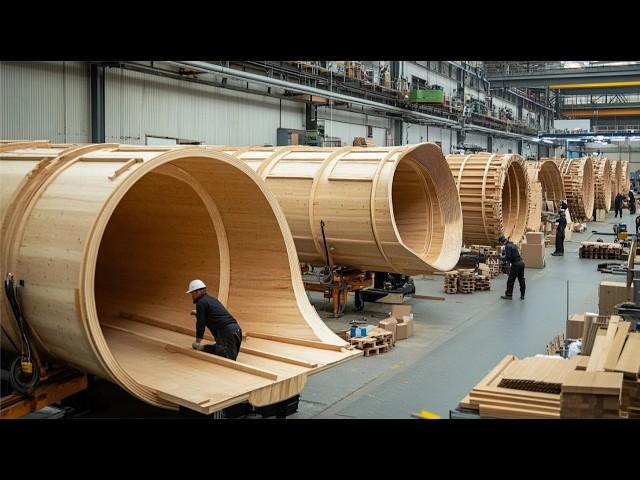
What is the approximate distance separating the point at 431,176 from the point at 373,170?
278cm

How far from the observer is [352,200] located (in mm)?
12328

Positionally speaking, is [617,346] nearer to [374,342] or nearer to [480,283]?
[374,342]

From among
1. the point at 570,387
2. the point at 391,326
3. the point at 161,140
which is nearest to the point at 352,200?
the point at 391,326

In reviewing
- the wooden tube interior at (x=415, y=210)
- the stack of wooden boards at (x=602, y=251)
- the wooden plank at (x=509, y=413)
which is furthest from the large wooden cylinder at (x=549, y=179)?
the wooden plank at (x=509, y=413)

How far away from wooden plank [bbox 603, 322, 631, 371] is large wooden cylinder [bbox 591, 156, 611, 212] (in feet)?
92.6

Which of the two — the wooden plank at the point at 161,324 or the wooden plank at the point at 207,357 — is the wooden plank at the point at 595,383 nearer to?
the wooden plank at the point at 207,357

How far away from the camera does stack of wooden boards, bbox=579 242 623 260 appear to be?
21547 millimetres

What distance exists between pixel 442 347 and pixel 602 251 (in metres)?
12.7

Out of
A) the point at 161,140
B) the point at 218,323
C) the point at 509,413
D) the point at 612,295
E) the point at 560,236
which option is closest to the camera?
the point at 509,413

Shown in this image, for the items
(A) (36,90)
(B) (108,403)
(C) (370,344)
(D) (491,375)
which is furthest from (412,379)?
(A) (36,90)

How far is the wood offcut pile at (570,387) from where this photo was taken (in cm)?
575

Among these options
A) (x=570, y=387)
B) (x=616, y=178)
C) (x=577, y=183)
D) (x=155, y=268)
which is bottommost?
(x=570, y=387)

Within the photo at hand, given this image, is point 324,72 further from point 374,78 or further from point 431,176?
point 431,176
